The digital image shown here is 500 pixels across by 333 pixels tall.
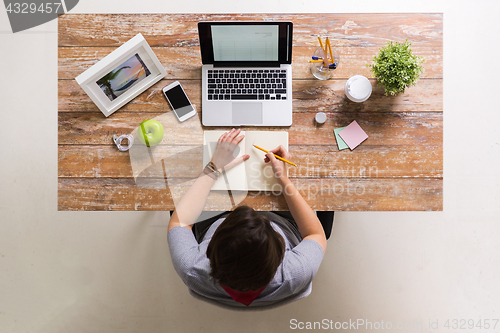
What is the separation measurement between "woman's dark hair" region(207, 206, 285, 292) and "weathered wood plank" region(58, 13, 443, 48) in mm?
792

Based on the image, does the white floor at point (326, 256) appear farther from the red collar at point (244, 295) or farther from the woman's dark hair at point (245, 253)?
the woman's dark hair at point (245, 253)

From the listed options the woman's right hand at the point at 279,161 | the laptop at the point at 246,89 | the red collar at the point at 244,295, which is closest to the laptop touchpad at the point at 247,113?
the laptop at the point at 246,89

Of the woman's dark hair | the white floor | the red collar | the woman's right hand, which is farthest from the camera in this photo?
the white floor

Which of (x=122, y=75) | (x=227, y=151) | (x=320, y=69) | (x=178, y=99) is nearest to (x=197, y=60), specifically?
(x=178, y=99)

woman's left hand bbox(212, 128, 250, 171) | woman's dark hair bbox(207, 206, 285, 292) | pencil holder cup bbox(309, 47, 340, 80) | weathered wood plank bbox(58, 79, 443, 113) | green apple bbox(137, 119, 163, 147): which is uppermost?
pencil holder cup bbox(309, 47, 340, 80)

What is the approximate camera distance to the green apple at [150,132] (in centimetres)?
114

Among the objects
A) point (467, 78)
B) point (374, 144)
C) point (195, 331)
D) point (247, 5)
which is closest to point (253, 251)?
point (374, 144)

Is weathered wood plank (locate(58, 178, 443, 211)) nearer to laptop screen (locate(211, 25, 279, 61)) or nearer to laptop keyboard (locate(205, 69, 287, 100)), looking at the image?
laptop keyboard (locate(205, 69, 287, 100))

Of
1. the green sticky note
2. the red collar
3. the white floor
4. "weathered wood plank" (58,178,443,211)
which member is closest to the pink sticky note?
the green sticky note

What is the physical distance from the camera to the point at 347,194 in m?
1.15

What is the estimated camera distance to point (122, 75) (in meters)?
1.09

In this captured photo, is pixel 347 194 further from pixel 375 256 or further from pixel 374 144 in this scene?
pixel 375 256

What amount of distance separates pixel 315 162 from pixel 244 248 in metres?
0.56

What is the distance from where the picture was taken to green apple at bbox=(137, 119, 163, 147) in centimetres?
114
